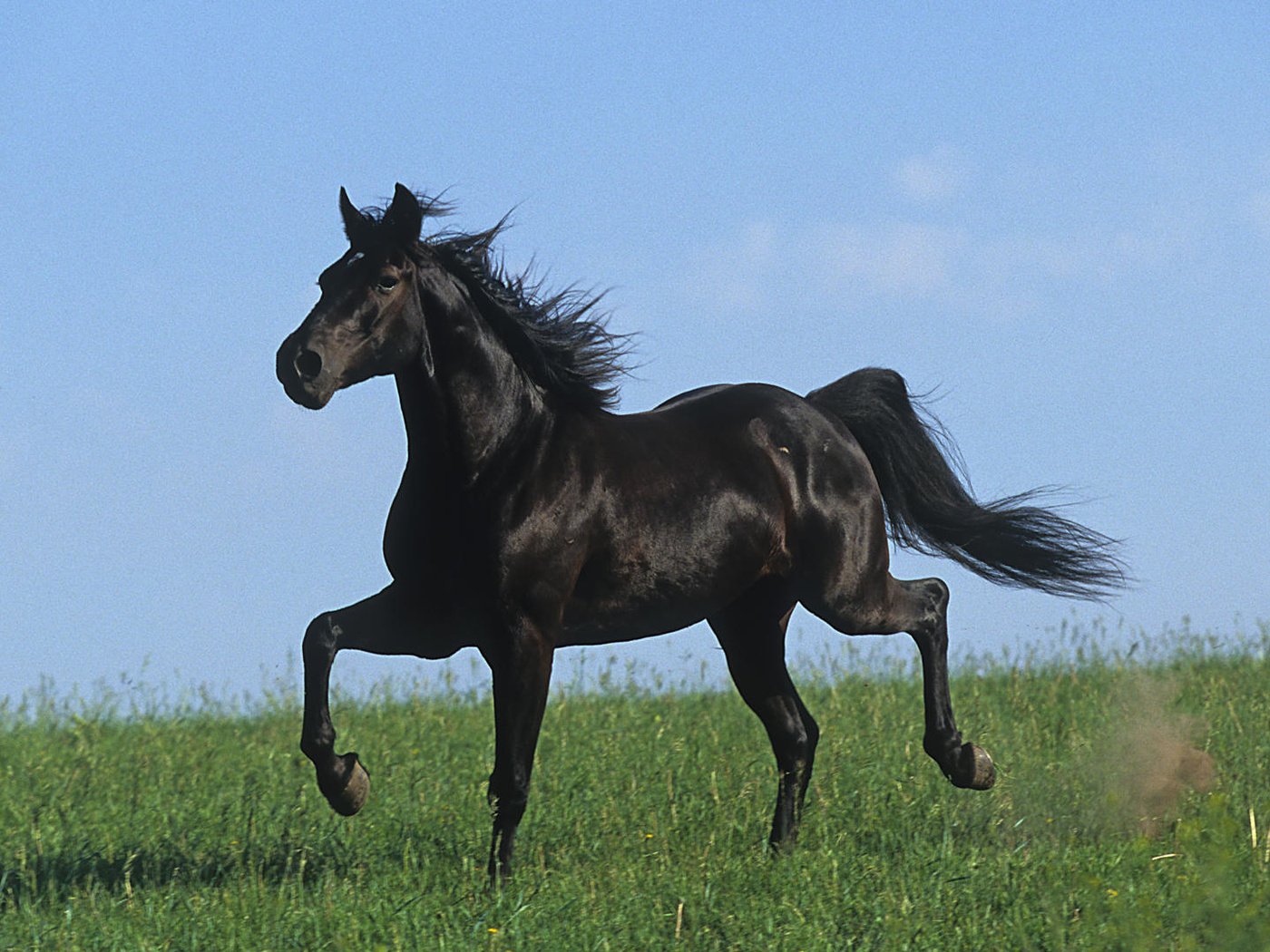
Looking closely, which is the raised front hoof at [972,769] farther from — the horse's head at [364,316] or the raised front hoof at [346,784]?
the horse's head at [364,316]

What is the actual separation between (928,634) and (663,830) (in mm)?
1629

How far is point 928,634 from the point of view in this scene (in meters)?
7.22

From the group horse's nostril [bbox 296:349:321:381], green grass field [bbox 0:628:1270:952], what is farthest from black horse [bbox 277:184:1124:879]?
green grass field [bbox 0:628:1270:952]

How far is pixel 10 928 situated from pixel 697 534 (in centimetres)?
317

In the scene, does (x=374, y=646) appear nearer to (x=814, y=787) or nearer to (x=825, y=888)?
(x=825, y=888)

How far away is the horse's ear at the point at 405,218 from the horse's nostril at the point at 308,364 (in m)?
0.59

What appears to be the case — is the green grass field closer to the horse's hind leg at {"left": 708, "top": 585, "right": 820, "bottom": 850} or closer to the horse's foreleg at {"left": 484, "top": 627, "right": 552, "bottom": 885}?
the horse's foreleg at {"left": 484, "top": 627, "right": 552, "bottom": 885}

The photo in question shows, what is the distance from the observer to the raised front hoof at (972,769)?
696cm

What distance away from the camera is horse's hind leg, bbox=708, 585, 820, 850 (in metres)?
6.95

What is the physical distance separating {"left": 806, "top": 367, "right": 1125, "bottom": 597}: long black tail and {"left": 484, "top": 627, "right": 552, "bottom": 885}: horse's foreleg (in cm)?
248

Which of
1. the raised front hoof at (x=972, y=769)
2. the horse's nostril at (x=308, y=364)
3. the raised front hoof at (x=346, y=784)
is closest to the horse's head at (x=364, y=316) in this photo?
the horse's nostril at (x=308, y=364)

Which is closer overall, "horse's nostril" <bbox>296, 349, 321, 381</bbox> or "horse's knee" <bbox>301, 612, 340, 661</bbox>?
"horse's nostril" <bbox>296, 349, 321, 381</bbox>

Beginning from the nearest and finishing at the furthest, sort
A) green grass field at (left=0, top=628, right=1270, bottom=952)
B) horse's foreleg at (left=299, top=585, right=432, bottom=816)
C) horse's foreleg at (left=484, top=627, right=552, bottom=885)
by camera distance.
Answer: green grass field at (left=0, top=628, right=1270, bottom=952), horse's foreleg at (left=484, top=627, right=552, bottom=885), horse's foreleg at (left=299, top=585, right=432, bottom=816)

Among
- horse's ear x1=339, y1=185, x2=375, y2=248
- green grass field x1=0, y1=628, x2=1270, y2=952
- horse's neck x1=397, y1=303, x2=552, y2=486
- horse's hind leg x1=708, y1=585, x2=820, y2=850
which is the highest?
horse's ear x1=339, y1=185, x2=375, y2=248
